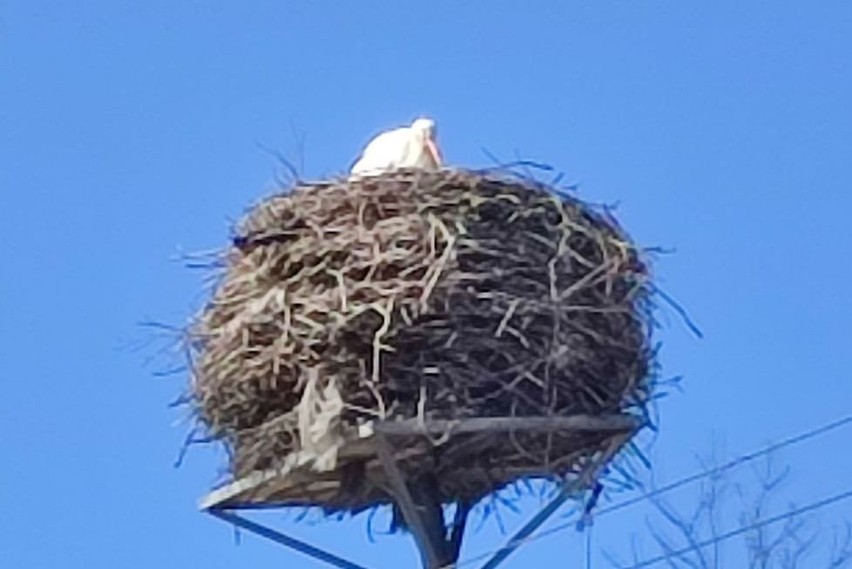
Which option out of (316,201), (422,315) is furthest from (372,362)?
(316,201)

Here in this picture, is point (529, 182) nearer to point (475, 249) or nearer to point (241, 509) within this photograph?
point (475, 249)

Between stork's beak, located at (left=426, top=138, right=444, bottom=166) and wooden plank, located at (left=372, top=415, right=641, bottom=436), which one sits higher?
stork's beak, located at (left=426, top=138, right=444, bottom=166)

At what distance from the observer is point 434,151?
7977mm

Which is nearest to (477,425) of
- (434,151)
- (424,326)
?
(424,326)

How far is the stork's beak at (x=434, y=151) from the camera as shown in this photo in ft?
25.9

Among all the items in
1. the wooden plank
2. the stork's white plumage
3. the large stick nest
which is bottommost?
the wooden plank

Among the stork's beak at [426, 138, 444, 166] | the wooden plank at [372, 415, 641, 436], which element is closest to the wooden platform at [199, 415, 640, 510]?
the wooden plank at [372, 415, 641, 436]

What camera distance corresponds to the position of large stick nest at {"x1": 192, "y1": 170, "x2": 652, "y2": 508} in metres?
6.97

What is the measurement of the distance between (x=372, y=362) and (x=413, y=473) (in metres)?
0.39

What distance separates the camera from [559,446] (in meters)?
7.18

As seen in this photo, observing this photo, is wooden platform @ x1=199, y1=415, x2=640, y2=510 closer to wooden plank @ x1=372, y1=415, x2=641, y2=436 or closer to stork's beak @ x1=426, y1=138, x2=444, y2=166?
wooden plank @ x1=372, y1=415, x2=641, y2=436

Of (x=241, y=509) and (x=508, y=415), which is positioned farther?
(x=241, y=509)

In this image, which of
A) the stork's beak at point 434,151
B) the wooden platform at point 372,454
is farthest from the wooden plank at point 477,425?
the stork's beak at point 434,151

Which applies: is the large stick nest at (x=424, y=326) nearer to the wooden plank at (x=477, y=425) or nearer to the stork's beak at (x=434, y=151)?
the wooden plank at (x=477, y=425)
